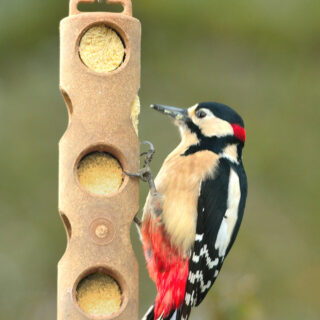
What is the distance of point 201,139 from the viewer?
4.55 meters

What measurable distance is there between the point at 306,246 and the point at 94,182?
145 inches

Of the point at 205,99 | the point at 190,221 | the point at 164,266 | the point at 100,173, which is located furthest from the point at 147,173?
the point at 205,99

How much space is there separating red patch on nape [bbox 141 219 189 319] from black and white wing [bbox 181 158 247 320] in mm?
39

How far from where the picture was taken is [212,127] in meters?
4.54

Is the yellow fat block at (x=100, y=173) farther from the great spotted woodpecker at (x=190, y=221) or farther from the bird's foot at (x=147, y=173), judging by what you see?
the great spotted woodpecker at (x=190, y=221)

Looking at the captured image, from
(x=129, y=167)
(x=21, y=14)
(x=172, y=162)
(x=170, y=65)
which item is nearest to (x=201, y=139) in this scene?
(x=172, y=162)

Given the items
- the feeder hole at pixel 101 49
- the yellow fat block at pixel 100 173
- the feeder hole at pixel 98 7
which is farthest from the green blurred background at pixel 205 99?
the feeder hole at pixel 101 49

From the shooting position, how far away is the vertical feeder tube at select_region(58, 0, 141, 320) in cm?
396

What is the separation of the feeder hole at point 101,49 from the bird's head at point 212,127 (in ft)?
1.60

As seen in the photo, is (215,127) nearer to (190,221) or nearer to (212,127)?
(212,127)

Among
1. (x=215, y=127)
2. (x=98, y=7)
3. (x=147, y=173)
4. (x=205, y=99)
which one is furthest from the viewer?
(x=205, y=99)

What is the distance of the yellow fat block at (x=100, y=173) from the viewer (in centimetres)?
405

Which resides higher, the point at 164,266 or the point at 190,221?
the point at 190,221

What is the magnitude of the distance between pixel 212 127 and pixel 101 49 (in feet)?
2.47
